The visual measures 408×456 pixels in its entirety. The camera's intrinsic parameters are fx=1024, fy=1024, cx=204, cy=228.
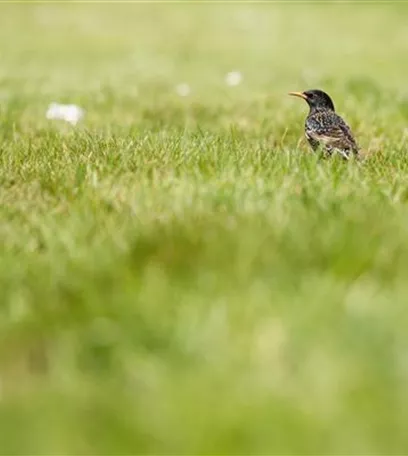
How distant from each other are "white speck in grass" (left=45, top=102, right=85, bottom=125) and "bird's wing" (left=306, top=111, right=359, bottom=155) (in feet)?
11.4

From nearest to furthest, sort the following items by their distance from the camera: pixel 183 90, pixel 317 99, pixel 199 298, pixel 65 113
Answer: pixel 199 298 < pixel 317 99 < pixel 65 113 < pixel 183 90

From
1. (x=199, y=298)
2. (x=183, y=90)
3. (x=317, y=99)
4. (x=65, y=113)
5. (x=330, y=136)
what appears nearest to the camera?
(x=199, y=298)

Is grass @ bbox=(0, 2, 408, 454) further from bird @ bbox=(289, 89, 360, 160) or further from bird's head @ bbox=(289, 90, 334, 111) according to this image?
bird's head @ bbox=(289, 90, 334, 111)

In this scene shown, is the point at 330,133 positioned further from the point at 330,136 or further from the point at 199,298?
the point at 199,298

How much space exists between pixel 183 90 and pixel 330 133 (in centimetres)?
691

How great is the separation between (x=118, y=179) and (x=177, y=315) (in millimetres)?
2180

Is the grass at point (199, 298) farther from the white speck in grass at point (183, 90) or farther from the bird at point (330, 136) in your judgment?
the white speck in grass at point (183, 90)

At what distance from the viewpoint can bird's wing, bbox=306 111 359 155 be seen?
7203 millimetres

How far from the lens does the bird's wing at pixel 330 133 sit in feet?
23.6

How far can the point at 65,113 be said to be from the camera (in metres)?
10.8

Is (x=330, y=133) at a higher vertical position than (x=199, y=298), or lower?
lower

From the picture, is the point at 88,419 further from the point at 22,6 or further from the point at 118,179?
the point at 22,6

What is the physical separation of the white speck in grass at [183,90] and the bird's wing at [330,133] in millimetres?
6019

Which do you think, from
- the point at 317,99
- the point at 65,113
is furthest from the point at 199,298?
the point at 65,113
